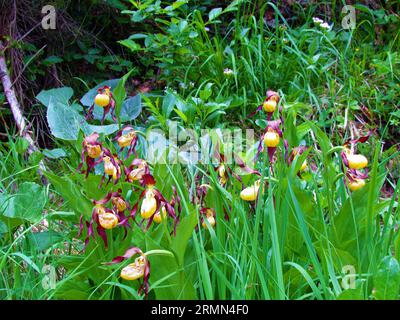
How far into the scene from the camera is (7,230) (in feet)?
5.53

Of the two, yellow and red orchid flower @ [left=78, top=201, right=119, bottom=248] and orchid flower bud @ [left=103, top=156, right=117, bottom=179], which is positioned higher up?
orchid flower bud @ [left=103, top=156, right=117, bottom=179]

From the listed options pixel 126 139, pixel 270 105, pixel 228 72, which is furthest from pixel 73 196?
pixel 228 72

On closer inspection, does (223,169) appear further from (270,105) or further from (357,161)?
(357,161)

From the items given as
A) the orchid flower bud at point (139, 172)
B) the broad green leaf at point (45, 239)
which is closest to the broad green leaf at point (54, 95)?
the broad green leaf at point (45, 239)

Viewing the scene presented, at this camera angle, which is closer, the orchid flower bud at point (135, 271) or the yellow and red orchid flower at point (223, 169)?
the orchid flower bud at point (135, 271)

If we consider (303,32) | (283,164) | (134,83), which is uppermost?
(283,164)

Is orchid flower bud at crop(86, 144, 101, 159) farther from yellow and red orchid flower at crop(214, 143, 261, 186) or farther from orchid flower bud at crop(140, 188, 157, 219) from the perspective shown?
yellow and red orchid flower at crop(214, 143, 261, 186)

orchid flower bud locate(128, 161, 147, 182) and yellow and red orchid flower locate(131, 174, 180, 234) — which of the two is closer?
yellow and red orchid flower locate(131, 174, 180, 234)

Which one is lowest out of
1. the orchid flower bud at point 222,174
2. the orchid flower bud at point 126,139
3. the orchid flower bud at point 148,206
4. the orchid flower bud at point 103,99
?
the orchid flower bud at point 222,174

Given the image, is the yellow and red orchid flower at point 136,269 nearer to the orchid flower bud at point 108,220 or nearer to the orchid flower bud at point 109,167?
the orchid flower bud at point 108,220

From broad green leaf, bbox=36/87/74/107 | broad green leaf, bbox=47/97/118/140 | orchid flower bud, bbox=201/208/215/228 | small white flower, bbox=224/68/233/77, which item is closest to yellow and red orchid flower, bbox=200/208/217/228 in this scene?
orchid flower bud, bbox=201/208/215/228
